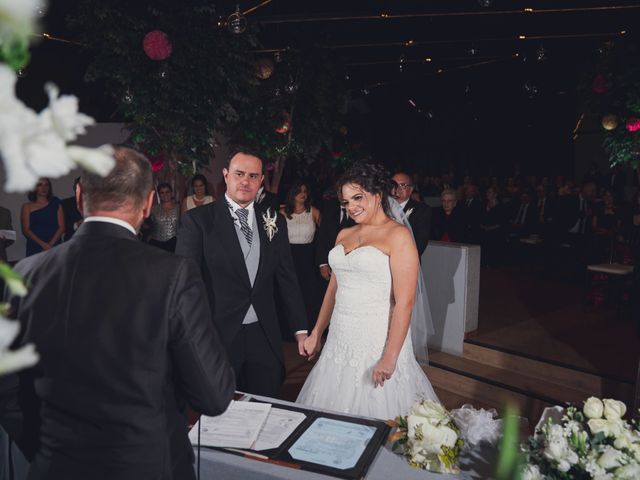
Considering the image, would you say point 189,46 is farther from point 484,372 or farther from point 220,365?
point 220,365

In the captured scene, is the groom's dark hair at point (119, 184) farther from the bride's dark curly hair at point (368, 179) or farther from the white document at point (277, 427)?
the bride's dark curly hair at point (368, 179)

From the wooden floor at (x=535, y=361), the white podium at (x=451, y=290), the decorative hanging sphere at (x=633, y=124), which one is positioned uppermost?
the decorative hanging sphere at (x=633, y=124)

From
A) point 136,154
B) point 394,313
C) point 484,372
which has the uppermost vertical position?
point 136,154

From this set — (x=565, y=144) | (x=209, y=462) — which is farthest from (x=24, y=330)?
(x=565, y=144)

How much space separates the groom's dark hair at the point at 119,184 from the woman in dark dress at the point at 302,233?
4521 mm

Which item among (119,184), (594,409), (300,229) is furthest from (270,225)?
(300,229)

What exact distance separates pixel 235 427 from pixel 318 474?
38 cm

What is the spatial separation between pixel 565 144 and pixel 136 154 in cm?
1537

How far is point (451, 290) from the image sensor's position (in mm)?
5367

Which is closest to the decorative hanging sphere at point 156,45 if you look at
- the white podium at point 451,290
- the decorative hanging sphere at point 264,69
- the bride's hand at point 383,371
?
the decorative hanging sphere at point 264,69

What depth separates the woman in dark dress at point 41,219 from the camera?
5953 mm

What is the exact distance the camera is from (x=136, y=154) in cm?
129

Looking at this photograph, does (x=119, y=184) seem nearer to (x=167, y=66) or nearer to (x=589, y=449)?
(x=589, y=449)

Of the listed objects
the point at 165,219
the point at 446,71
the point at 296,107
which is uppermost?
the point at 446,71
